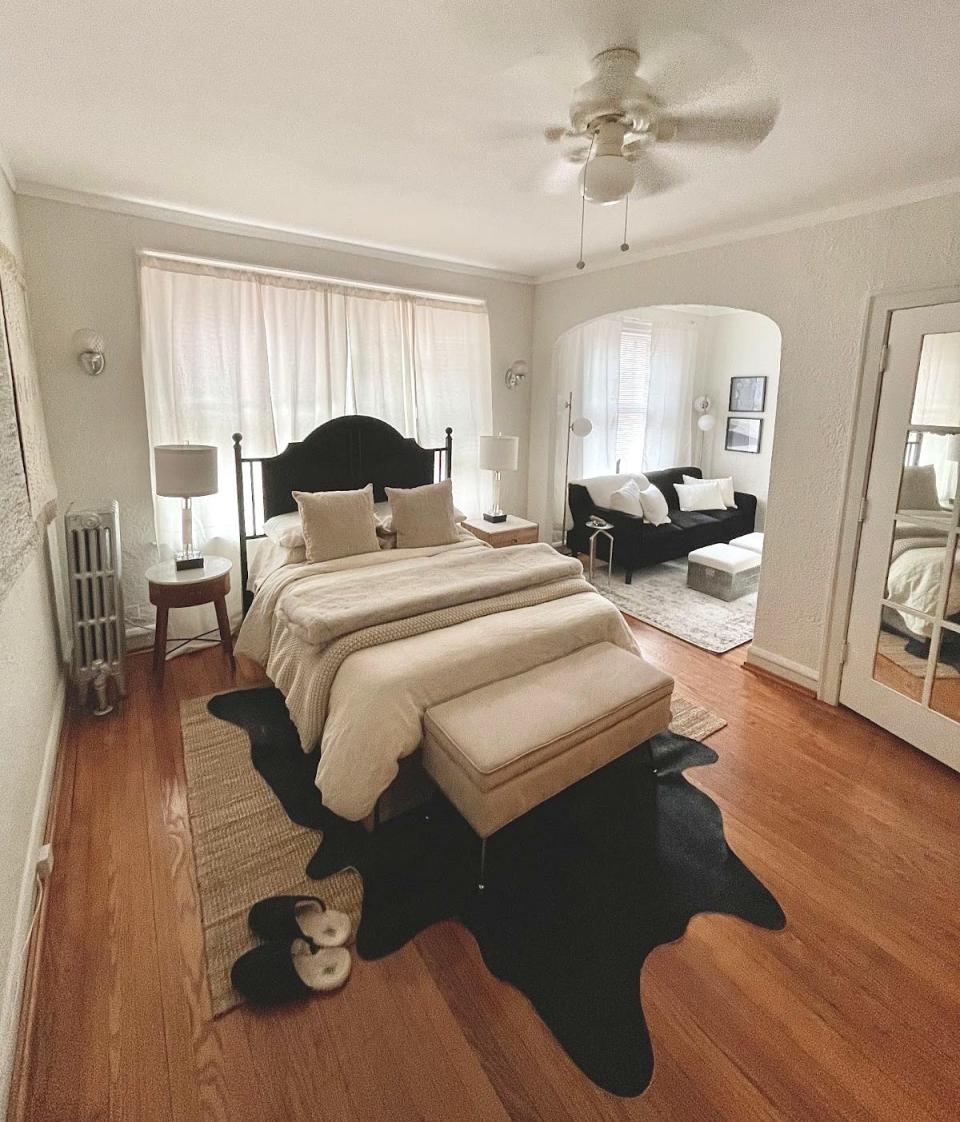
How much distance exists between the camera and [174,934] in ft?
5.42

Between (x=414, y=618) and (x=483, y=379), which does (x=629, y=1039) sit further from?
(x=483, y=379)

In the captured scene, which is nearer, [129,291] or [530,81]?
[530,81]

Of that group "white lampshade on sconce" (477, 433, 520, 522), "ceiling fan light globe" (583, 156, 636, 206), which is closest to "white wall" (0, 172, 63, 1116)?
"ceiling fan light globe" (583, 156, 636, 206)

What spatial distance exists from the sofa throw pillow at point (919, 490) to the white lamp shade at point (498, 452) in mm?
2370

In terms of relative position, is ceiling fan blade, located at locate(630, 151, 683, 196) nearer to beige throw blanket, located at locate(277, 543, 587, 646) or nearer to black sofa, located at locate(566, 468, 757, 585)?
beige throw blanket, located at locate(277, 543, 587, 646)

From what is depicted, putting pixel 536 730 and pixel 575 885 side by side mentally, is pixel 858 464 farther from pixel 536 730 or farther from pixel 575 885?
pixel 575 885

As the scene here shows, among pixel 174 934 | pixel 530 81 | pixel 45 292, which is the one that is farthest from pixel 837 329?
pixel 45 292

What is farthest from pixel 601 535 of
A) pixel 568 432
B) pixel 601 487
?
pixel 568 432

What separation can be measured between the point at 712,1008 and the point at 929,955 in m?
0.71

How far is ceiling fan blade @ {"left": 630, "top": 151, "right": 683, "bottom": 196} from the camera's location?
2033 mm

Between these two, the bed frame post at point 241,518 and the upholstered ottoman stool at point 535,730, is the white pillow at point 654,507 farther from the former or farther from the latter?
the bed frame post at point 241,518

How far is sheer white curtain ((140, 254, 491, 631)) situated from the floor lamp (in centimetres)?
118

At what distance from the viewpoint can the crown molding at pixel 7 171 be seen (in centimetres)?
233

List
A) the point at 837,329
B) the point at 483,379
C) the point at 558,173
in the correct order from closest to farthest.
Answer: the point at 558,173, the point at 837,329, the point at 483,379
